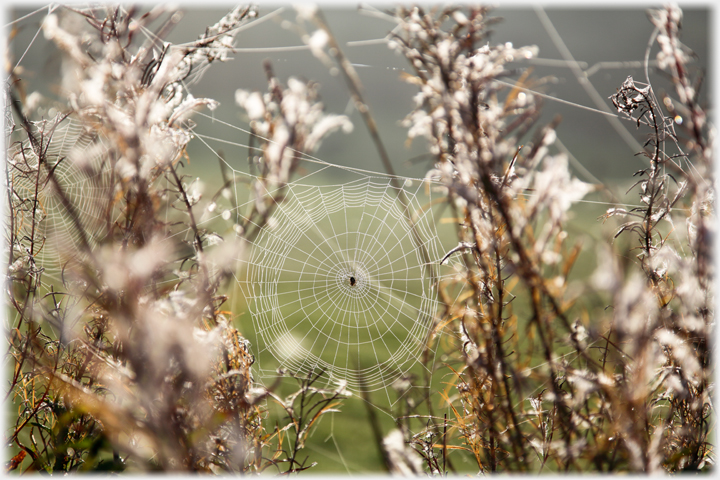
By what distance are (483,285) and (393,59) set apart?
0.68 m

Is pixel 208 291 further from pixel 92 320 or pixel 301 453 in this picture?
pixel 301 453

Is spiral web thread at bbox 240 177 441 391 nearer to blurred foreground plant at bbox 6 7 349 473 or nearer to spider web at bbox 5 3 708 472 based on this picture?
spider web at bbox 5 3 708 472

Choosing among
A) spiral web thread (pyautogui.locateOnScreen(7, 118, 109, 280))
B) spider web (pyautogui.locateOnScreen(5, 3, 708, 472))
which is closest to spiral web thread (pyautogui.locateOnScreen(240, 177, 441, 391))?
spider web (pyautogui.locateOnScreen(5, 3, 708, 472))

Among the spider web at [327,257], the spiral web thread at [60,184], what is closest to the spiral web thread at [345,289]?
the spider web at [327,257]

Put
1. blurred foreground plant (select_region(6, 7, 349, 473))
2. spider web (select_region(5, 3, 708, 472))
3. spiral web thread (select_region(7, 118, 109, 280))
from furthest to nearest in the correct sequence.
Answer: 1. spider web (select_region(5, 3, 708, 472))
2. spiral web thread (select_region(7, 118, 109, 280))
3. blurred foreground plant (select_region(6, 7, 349, 473))

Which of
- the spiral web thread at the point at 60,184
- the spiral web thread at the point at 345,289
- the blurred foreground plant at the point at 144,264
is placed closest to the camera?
the blurred foreground plant at the point at 144,264

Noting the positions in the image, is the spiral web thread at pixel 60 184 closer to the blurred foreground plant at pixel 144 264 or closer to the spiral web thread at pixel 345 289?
the blurred foreground plant at pixel 144 264

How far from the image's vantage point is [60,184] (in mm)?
898

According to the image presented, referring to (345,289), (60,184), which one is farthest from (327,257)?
(60,184)

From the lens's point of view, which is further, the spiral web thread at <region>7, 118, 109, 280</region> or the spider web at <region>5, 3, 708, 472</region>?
the spider web at <region>5, 3, 708, 472</region>

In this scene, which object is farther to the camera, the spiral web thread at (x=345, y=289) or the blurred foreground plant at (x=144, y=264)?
the spiral web thread at (x=345, y=289)

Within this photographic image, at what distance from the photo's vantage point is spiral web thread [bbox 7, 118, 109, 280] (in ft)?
2.59

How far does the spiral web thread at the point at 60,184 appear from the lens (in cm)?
79

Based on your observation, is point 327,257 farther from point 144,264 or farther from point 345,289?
point 144,264
